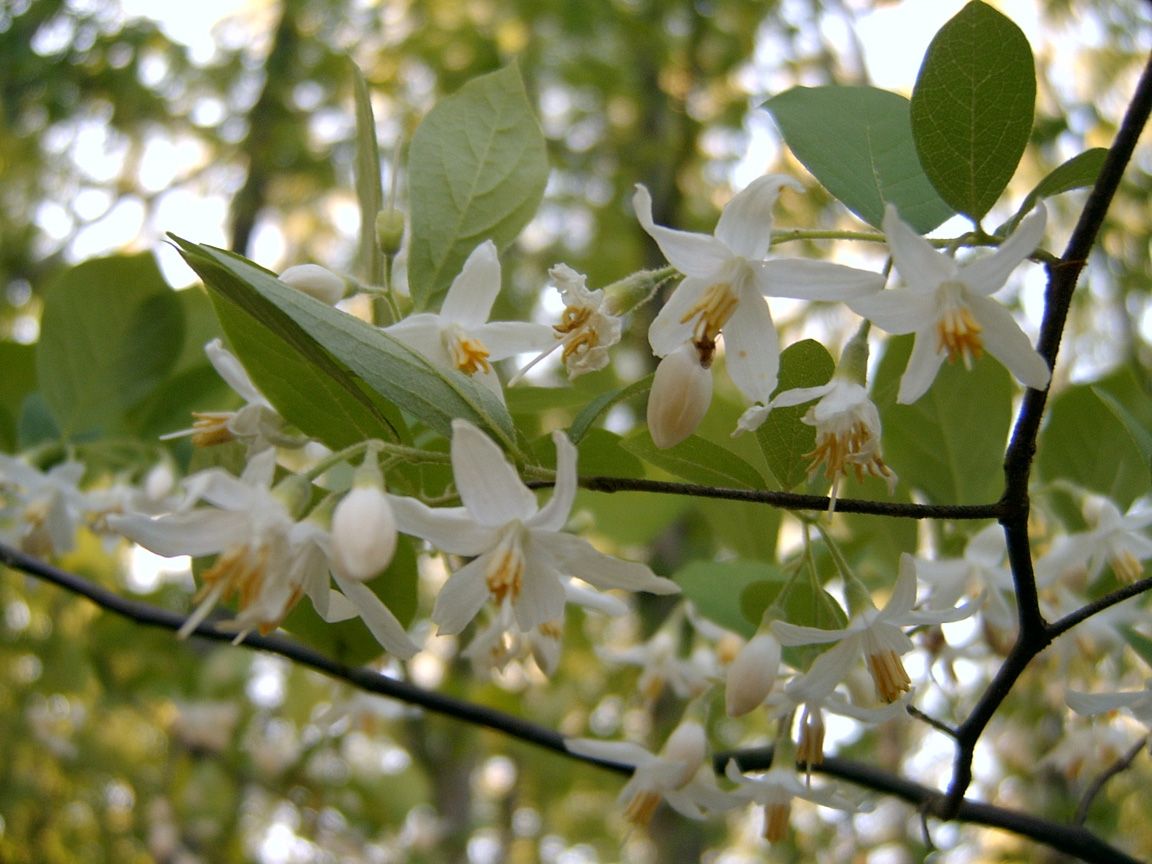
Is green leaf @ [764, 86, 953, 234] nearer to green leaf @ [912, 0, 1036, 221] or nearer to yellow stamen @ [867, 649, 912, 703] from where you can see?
green leaf @ [912, 0, 1036, 221]

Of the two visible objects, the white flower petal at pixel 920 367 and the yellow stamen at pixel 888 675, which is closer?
the white flower petal at pixel 920 367

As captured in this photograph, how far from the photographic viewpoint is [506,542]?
746mm

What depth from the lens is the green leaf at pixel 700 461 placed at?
0.85m

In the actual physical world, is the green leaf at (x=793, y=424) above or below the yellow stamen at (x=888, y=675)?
above

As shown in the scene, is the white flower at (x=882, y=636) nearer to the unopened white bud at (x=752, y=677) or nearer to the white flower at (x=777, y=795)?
the unopened white bud at (x=752, y=677)

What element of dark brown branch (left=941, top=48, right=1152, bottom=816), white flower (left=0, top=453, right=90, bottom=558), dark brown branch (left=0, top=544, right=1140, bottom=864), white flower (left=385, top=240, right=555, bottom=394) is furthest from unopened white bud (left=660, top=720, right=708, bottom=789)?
white flower (left=0, top=453, right=90, bottom=558)

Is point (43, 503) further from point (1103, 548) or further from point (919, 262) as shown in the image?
point (1103, 548)

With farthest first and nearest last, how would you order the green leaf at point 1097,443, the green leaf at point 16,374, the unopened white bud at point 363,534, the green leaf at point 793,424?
the green leaf at point 16,374
the green leaf at point 1097,443
the green leaf at point 793,424
the unopened white bud at point 363,534

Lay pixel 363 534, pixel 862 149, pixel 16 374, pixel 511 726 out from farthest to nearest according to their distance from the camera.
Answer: pixel 16 374 < pixel 511 726 < pixel 862 149 < pixel 363 534

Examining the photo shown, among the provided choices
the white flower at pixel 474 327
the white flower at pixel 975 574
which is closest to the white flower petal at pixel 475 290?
the white flower at pixel 474 327

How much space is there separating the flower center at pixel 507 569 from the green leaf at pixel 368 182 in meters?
0.39

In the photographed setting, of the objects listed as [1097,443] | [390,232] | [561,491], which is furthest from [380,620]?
[1097,443]

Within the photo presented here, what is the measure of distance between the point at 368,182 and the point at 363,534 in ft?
1.68

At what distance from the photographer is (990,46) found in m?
0.75
